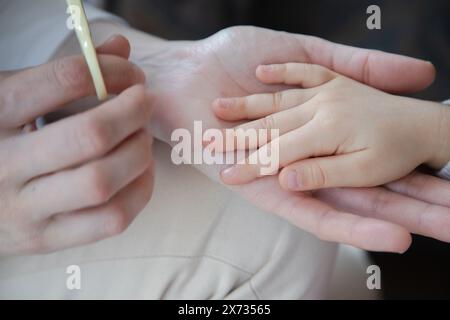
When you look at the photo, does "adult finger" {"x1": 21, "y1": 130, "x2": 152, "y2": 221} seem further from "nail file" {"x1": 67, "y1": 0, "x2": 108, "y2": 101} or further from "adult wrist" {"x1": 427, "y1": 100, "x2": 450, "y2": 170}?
"adult wrist" {"x1": 427, "y1": 100, "x2": 450, "y2": 170}

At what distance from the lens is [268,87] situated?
2.06 ft

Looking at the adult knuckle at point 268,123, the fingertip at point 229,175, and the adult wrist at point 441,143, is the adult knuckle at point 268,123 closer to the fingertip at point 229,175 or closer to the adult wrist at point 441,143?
the fingertip at point 229,175

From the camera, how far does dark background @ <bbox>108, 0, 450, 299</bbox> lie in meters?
0.93

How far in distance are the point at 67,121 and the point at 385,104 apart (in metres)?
0.35

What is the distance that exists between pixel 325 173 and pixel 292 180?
1.5 inches

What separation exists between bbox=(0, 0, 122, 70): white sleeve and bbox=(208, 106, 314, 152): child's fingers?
0.24 m

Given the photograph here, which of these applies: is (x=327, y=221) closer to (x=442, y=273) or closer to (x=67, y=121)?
(x=67, y=121)

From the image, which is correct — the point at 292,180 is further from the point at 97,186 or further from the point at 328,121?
the point at 97,186

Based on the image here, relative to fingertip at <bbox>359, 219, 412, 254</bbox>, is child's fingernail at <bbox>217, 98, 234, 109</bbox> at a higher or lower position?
higher

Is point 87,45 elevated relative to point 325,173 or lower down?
elevated

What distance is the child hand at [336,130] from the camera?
515 millimetres

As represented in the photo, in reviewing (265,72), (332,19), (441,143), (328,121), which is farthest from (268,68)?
(332,19)

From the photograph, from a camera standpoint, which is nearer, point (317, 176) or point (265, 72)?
point (317, 176)

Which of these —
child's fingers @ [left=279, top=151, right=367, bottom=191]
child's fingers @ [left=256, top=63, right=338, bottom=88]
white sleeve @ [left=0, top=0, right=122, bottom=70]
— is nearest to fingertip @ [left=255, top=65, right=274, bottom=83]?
child's fingers @ [left=256, top=63, right=338, bottom=88]
